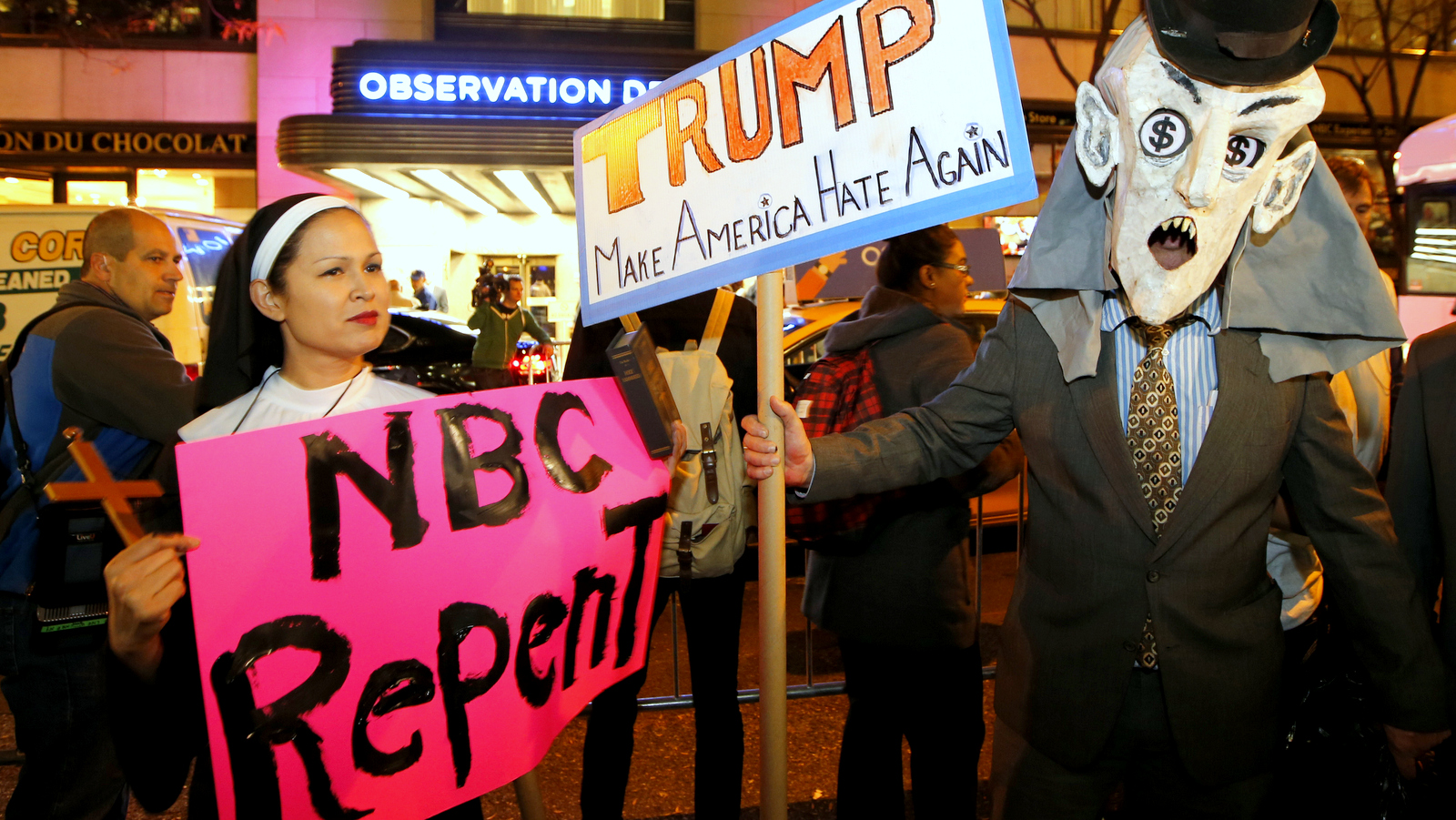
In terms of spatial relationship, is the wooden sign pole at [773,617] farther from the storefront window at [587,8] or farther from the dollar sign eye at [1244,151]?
the storefront window at [587,8]

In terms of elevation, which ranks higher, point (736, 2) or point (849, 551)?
point (736, 2)

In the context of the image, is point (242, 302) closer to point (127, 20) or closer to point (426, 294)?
point (426, 294)

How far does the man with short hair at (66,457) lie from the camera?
272 cm

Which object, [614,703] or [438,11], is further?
[438,11]

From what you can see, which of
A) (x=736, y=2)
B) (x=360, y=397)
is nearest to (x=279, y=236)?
(x=360, y=397)

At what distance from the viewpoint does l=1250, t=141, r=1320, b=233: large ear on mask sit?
1865mm

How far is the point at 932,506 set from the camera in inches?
112

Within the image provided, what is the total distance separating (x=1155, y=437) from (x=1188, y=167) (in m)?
0.56

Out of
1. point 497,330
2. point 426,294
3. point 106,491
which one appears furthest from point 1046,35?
point 106,491

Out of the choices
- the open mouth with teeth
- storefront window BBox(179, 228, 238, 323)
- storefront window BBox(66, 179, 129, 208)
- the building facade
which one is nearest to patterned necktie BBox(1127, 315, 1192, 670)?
the open mouth with teeth

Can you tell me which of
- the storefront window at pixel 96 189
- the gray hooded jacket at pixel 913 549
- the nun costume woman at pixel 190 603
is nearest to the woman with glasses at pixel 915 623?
the gray hooded jacket at pixel 913 549

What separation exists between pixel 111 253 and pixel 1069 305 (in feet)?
10.5

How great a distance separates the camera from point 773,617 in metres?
1.97

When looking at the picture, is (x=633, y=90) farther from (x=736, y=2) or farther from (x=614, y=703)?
(x=614, y=703)
